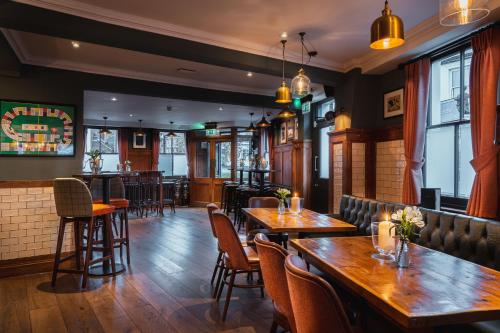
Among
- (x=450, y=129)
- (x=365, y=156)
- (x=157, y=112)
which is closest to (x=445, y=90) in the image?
(x=450, y=129)

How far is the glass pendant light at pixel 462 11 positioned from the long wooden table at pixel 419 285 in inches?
56.6

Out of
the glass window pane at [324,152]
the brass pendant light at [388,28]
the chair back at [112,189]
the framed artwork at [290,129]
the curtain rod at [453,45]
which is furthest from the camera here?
the framed artwork at [290,129]

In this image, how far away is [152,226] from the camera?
22.8ft

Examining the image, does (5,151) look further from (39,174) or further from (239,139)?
(239,139)

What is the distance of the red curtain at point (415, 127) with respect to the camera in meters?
4.06

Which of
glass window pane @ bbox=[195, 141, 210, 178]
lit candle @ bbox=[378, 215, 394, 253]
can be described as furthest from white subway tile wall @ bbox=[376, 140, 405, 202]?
glass window pane @ bbox=[195, 141, 210, 178]

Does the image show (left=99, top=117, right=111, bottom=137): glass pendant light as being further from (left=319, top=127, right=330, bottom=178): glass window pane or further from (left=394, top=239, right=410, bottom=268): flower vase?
(left=394, top=239, right=410, bottom=268): flower vase

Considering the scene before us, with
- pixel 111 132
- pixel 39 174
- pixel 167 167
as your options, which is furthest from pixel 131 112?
pixel 39 174

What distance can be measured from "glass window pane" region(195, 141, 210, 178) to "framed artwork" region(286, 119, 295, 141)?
3.61 m

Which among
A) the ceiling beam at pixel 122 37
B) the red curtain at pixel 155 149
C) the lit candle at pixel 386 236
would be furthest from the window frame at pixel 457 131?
A: the red curtain at pixel 155 149

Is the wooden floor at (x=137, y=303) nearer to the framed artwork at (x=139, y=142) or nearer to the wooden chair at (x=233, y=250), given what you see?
the wooden chair at (x=233, y=250)

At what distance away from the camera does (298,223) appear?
295 cm

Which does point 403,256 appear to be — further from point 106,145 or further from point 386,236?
point 106,145

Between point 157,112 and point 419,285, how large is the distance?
840cm
